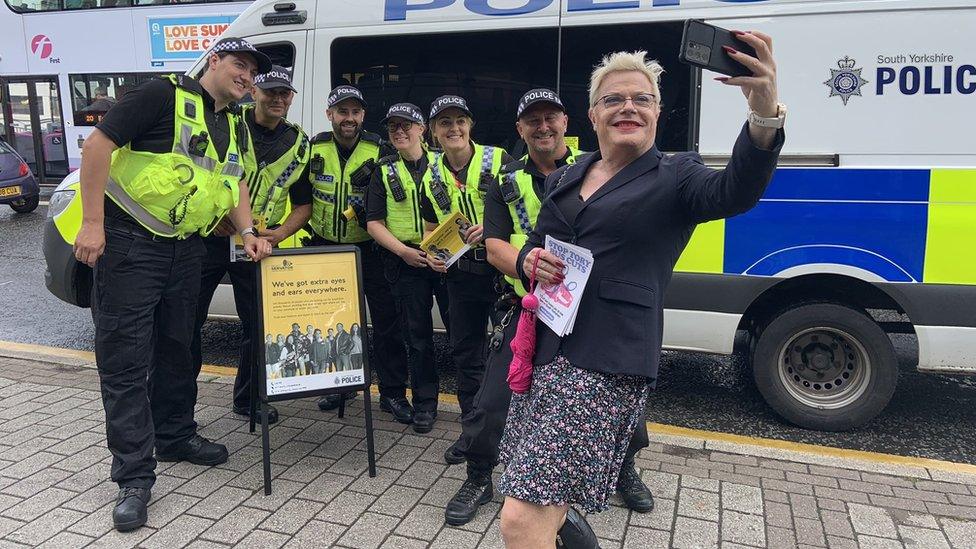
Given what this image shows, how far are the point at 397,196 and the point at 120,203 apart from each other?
4.26 feet

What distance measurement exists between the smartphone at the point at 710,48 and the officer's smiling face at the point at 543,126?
1319 mm

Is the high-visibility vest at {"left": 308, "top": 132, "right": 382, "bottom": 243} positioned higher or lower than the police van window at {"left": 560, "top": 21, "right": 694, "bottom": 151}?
lower

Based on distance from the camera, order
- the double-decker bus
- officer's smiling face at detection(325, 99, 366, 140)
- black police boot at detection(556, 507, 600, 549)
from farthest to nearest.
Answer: the double-decker bus → officer's smiling face at detection(325, 99, 366, 140) → black police boot at detection(556, 507, 600, 549)

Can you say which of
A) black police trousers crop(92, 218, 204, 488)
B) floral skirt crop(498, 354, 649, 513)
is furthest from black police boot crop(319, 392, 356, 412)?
floral skirt crop(498, 354, 649, 513)

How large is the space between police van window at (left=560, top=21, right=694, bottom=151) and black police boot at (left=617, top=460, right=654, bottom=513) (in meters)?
1.84

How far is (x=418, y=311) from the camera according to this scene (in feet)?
12.7

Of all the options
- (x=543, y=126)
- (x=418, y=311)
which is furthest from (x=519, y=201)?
(x=418, y=311)

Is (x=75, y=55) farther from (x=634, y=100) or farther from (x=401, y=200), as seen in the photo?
(x=634, y=100)

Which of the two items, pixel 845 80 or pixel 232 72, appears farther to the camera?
pixel 845 80

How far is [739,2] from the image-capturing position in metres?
3.79

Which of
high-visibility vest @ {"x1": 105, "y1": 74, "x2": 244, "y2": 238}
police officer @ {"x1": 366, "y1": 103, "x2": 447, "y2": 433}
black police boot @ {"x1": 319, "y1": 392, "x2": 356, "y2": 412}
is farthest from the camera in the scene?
black police boot @ {"x1": 319, "y1": 392, "x2": 356, "y2": 412}

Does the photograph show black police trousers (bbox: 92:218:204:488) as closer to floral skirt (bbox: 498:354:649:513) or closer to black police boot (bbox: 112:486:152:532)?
black police boot (bbox: 112:486:152:532)

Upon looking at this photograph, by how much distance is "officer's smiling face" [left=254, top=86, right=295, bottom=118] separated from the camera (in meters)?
3.65

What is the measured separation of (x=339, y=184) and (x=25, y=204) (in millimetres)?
11775
